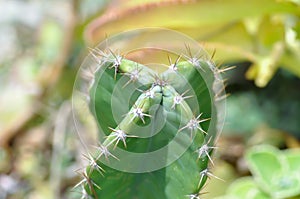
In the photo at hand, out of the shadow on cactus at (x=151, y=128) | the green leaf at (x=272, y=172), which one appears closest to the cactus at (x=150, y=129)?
the shadow on cactus at (x=151, y=128)

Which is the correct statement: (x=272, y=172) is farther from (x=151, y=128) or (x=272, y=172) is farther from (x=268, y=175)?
(x=151, y=128)

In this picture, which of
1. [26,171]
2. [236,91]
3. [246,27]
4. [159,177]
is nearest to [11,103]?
[26,171]

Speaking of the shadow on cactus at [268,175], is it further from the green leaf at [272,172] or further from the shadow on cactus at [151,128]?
the shadow on cactus at [151,128]

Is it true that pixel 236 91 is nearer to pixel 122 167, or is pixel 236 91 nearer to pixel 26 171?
pixel 26 171

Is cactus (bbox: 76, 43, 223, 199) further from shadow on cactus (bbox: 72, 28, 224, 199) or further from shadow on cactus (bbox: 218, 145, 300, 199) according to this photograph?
shadow on cactus (bbox: 218, 145, 300, 199)

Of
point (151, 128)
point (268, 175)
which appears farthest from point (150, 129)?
point (268, 175)

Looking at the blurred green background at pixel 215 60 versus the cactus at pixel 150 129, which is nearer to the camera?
the cactus at pixel 150 129

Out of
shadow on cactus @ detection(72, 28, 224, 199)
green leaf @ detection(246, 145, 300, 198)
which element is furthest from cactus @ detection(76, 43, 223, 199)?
green leaf @ detection(246, 145, 300, 198)
